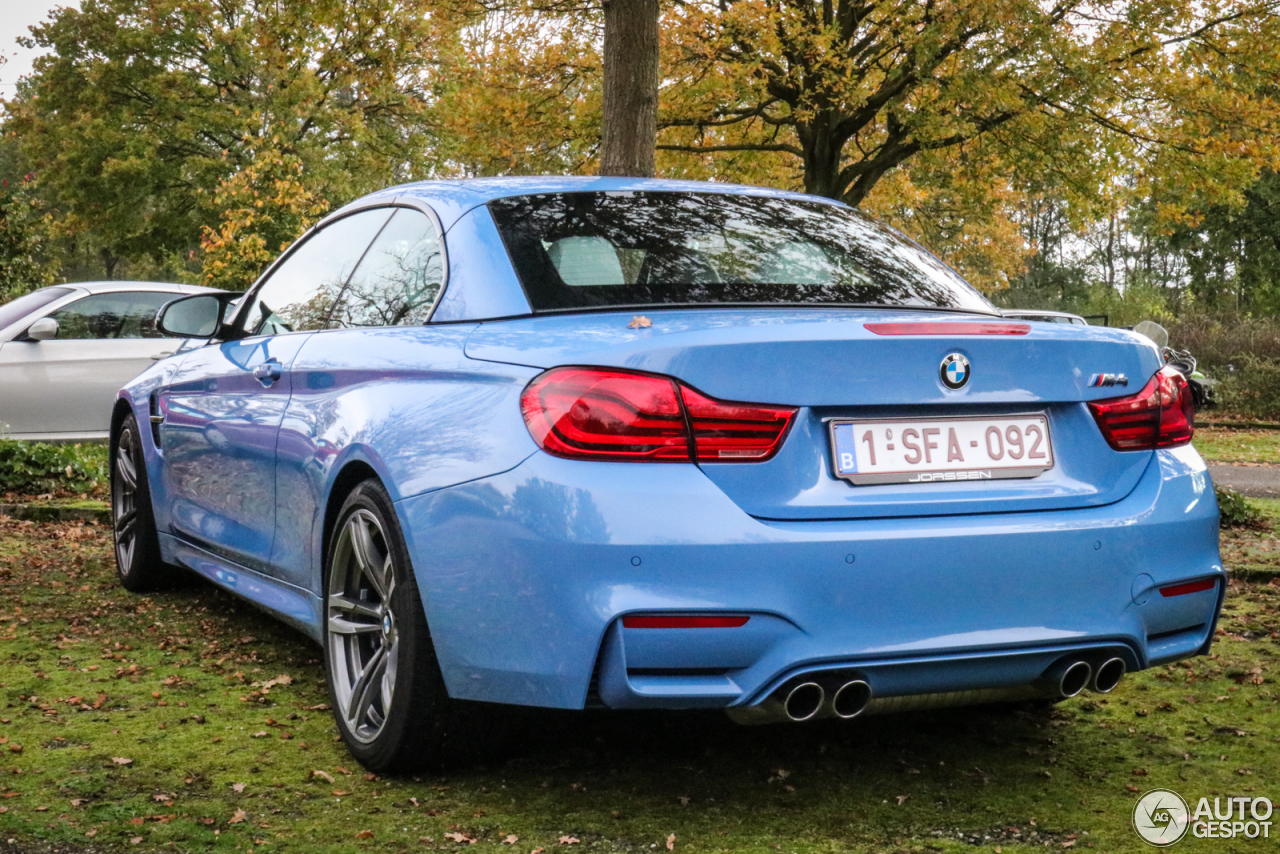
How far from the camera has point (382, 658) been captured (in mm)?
3648

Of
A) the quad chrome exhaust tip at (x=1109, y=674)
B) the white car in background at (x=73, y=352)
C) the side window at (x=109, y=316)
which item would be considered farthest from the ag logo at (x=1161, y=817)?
the side window at (x=109, y=316)

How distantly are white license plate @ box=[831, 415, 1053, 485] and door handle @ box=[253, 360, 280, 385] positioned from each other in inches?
84.6

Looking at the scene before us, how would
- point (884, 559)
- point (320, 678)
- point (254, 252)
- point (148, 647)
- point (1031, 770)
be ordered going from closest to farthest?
point (884, 559)
point (1031, 770)
point (320, 678)
point (148, 647)
point (254, 252)

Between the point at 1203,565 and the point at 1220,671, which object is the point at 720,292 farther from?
the point at 1220,671

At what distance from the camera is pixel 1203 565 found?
3.40 metres

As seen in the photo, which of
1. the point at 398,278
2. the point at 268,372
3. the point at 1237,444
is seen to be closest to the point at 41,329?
the point at 268,372

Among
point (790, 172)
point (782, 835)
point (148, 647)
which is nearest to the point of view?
point (782, 835)

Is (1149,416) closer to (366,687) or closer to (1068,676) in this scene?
(1068,676)

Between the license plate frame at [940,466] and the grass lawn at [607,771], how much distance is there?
0.71 meters

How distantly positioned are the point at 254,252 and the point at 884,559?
23.7 m

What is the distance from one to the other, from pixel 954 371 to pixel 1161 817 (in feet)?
3.83

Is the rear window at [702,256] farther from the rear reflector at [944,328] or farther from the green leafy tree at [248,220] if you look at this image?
the green leafy tree at [248,220]

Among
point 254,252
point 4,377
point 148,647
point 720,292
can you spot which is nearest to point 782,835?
point 720,292

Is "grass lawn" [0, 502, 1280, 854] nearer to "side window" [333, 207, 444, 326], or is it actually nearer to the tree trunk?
"side window" [333, 207, 444, 326]
